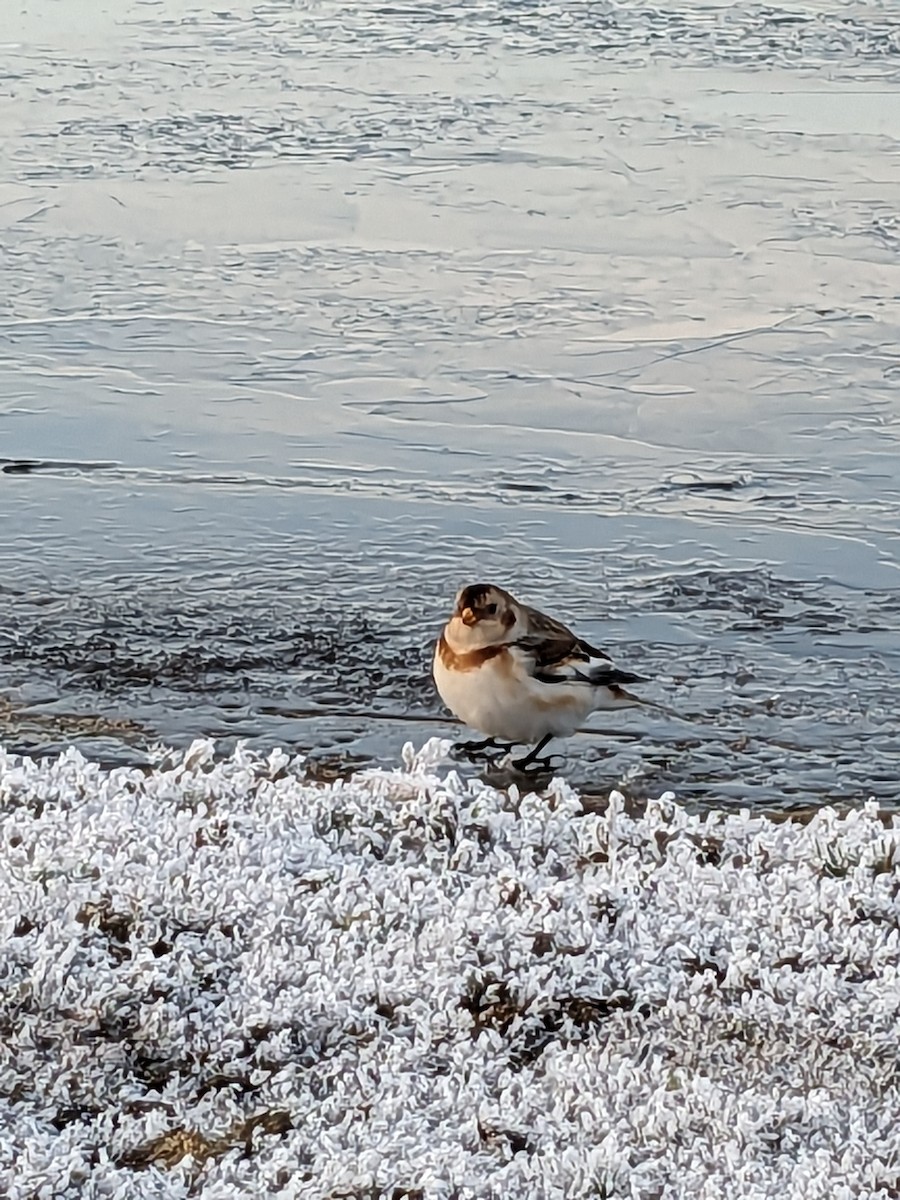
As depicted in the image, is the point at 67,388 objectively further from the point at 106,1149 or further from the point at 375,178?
the point at 106,1149

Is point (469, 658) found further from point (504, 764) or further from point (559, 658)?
point (504, 764)

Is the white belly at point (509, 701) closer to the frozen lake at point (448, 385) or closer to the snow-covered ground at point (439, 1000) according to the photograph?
the frozen lake at point (448, 385)

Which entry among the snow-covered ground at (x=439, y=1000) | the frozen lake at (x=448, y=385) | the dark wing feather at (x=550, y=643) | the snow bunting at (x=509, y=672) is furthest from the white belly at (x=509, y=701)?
the snow-covered ground at (x=439, y=1000)

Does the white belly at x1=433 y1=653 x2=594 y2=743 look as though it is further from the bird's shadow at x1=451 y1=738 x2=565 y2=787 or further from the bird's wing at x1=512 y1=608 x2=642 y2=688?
the bird's shadow at x1=451 y1=738 x2=565 y2=787

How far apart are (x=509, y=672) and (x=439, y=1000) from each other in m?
1.94

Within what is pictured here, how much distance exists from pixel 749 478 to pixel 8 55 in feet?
39.0

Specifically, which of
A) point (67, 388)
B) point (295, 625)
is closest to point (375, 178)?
point (67, 388)

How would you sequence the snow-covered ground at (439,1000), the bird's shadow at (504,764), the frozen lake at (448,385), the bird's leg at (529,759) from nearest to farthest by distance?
the snow-covered ground at (439,1000), the bird's shadow at (504,764), the bird's leg at (529,759), the frozen lake at (448,385)

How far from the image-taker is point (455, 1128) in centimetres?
468

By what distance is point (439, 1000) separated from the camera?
501 cm

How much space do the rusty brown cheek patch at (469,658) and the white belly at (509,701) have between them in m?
0.02

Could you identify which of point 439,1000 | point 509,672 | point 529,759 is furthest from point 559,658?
point 439,1000

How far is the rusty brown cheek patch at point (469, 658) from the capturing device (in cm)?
681

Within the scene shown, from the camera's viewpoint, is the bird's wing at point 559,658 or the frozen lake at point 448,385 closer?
the bird's wing at point 559,658
